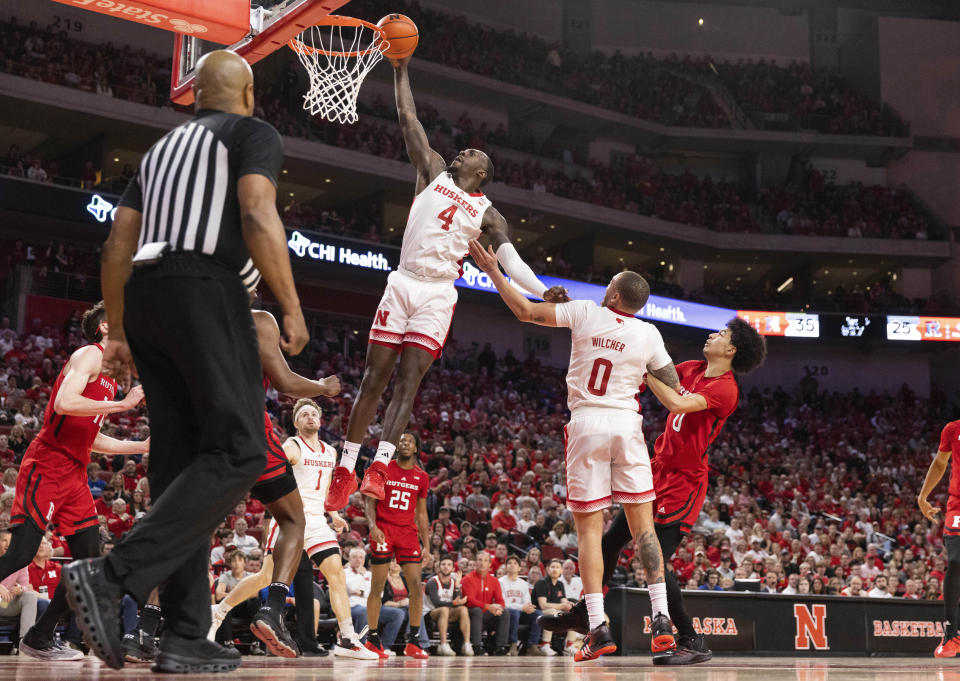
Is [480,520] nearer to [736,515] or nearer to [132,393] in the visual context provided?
[736,515]

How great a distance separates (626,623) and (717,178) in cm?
2864

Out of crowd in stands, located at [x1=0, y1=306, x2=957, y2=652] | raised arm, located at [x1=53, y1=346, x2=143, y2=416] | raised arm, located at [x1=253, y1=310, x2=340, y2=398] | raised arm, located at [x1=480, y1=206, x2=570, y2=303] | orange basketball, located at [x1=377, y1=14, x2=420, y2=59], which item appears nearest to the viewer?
raised arm, located at [x1=253, y1=310, x2=340, y2=398]

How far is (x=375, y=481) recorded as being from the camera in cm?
620

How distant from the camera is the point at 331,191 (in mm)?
28469

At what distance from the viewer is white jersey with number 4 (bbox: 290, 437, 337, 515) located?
811 centimetres

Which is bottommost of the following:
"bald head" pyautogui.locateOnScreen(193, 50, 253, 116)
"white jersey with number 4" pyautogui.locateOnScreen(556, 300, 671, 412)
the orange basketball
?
"white jersey with number 4" pyautogui.locateOnScreen(556, 300, 671, 412)

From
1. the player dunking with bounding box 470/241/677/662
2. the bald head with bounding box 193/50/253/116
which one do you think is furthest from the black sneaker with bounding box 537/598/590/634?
the bald head with bounding box 193/50/253/116

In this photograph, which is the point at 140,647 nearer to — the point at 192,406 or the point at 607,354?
the point at 192,406

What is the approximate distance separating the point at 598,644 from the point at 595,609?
0.89 ft

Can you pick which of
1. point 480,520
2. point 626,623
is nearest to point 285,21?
point 626,623

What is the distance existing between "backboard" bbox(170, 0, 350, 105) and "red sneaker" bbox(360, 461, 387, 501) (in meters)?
3.51

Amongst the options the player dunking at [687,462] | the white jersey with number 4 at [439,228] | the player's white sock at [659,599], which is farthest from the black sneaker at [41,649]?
the player's white sock at [659,599]

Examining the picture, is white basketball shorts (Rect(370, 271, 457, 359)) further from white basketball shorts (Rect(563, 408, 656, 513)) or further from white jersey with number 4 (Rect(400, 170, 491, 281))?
white basketball shorts (Rect(563, 408, 656, 513))

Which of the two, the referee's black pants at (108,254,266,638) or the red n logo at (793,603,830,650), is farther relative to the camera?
the red n logo at (793,603,830,650)
